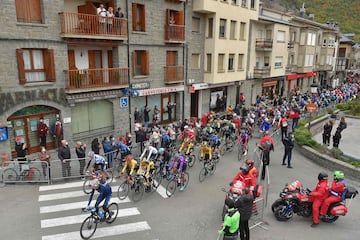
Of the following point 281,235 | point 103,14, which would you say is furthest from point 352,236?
point 103,14

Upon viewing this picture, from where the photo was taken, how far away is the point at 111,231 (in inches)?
366

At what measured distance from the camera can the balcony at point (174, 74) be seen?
22.1 m

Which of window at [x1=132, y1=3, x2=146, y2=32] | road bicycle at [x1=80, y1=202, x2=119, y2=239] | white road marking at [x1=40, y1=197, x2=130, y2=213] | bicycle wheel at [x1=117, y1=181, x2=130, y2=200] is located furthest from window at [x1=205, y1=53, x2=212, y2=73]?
road bicycle at [x1=80, y1=202, x2=119, y2=239]

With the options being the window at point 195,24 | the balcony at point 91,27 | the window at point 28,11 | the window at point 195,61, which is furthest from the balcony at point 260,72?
the window at point 28,11

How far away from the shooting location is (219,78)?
2667 centimetres

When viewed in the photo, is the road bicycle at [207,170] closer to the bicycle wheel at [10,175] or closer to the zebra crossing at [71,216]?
the zebra crossing at [71,216]

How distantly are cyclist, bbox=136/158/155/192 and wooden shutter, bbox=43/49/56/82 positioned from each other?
301 inches

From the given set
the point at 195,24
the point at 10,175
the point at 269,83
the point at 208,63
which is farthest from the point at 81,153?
the point at 269,83

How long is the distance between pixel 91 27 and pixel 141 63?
16.1ft

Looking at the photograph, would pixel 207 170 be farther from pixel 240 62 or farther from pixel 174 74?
pixel 240 62

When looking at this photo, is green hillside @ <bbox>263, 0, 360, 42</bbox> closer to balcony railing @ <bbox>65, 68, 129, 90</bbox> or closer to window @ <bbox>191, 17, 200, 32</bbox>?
window @ <bbox>191, 17, 200, 32</bbox>

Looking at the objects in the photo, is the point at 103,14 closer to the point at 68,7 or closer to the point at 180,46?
the point at 68,7

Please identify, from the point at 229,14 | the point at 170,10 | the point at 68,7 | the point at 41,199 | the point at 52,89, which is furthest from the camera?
the point at 229,14

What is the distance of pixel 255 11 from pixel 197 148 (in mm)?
18281
